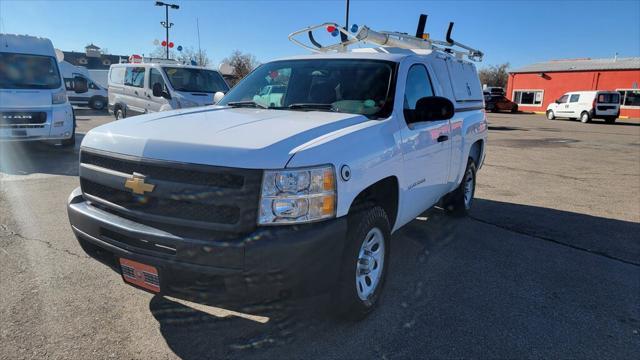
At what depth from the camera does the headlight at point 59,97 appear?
30.8 ft

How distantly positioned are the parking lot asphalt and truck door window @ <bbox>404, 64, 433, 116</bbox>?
60.3 inches

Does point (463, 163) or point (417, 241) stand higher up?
point (463, 163)

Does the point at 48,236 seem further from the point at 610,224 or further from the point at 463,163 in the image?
the point at 610,224

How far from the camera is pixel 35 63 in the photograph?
9.77m

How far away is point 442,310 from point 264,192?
181 centimetres

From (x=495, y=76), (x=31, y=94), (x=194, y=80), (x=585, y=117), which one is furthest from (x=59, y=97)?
(x=495, y=76)

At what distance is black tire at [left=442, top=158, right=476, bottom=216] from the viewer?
18.4ft

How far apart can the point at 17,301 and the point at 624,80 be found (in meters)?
40.4

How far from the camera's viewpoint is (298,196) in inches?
95.7

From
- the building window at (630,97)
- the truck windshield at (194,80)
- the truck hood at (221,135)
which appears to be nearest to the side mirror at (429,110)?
the truck hood at (221,135)

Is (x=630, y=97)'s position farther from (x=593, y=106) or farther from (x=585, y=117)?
(x=593, y=106)

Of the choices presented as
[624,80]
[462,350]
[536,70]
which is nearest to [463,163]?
[462,350]

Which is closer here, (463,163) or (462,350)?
(462,350)

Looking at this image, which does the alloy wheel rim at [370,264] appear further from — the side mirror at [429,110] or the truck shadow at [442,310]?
the side mirror at [429,110]
